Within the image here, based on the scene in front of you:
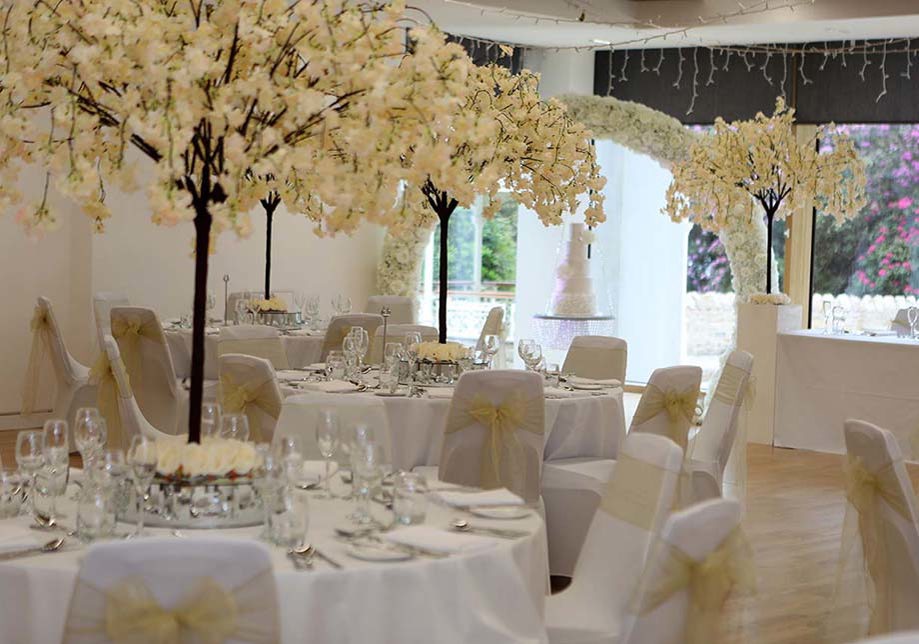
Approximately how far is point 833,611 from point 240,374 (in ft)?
9.09

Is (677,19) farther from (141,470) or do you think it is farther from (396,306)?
(141,470)

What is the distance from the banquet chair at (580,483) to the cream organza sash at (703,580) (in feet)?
8.79

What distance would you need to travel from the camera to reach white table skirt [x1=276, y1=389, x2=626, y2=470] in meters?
5.98

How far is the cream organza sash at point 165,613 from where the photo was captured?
2590 millimetres

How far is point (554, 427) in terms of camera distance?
6.20 metres

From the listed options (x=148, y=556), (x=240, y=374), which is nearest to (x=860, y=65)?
(x=240, y=374)

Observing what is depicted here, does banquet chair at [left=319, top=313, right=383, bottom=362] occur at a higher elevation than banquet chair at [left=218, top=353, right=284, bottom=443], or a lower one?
higher

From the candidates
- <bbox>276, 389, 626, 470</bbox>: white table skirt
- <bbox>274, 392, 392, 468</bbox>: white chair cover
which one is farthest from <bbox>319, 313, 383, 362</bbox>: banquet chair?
<bbox>274, 392, 392, 468</bbox>: white chair cover

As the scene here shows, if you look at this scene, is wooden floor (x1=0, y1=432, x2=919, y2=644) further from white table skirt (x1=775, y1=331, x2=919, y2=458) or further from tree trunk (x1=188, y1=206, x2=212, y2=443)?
tree trunk (x1=188, y1=206, x2=212, y2=443)

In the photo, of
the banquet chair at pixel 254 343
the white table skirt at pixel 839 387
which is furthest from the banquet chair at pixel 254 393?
the white table skirt at pixel 839 387

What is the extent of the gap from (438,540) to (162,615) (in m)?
0.82

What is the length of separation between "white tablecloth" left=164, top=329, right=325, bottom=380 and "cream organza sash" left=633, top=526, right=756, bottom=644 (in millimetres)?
5874

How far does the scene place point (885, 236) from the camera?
1271 cm

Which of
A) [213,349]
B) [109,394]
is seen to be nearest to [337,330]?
[213,349]
